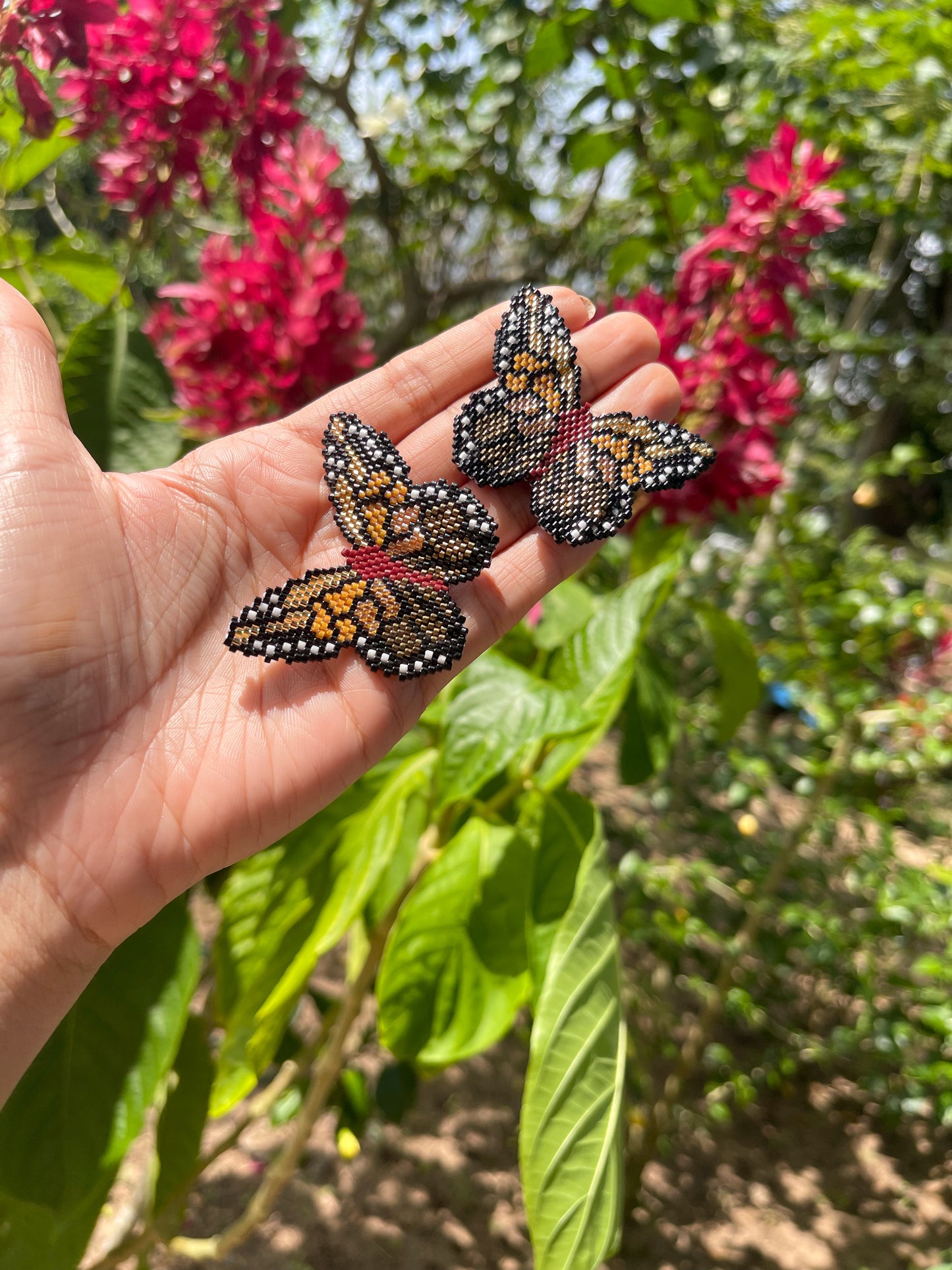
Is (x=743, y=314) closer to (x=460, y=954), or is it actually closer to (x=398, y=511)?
(x=398, y=511)

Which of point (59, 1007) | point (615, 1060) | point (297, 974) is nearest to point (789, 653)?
point (615, 1060)

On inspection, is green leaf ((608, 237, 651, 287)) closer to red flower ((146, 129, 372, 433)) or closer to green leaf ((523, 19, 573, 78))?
green leaf ((523, 19, 573, 78))

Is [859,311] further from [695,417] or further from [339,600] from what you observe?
[339,600]

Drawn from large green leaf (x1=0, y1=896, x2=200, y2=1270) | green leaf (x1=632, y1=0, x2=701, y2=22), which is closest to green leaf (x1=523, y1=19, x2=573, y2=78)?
green leaf (x1=632, y1=0, x2=701, y2=22)

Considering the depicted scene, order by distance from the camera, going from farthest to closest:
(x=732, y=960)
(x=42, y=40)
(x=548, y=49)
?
(x=732, y=960)
(x=548, y=49)
(x=42, y=40)

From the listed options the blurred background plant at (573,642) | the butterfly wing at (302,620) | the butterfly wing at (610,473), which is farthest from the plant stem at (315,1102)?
the butterfly wing at (610,473)

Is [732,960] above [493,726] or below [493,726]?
below

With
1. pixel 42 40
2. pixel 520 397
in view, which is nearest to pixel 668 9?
pixel 520 397
